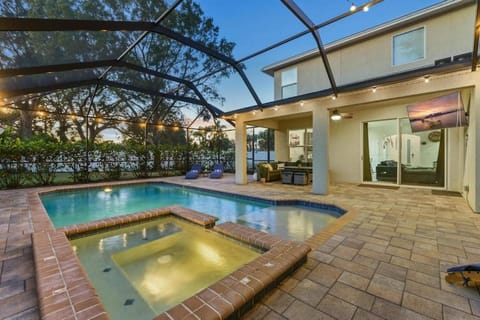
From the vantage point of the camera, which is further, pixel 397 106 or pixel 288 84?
pixel 288 84

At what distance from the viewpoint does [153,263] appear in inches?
114

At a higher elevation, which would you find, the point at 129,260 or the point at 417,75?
the point at 417,75

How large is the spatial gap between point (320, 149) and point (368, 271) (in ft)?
15.3

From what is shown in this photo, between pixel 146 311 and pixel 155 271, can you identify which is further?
pixel 155 271

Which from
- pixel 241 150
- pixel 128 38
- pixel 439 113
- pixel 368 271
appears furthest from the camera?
pixel 241 150

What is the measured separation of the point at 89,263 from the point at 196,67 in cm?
1229

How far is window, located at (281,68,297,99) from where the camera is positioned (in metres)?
9.78

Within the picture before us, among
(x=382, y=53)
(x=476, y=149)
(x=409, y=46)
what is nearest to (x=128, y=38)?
(x=382, y=53)

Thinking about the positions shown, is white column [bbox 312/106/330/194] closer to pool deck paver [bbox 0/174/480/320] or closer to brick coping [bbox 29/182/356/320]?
pool deck paver [bbox 0/174/480/320]

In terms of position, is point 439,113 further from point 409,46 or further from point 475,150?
point 409,46

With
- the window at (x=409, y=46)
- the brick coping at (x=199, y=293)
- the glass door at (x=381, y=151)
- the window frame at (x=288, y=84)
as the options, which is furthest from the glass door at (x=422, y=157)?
the brick coping at (x=199, y=293)

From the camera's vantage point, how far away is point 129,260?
297 centimetres

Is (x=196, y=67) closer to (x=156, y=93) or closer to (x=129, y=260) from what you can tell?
(x=156, y=93)

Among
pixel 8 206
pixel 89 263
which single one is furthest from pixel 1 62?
pixel 89 263
